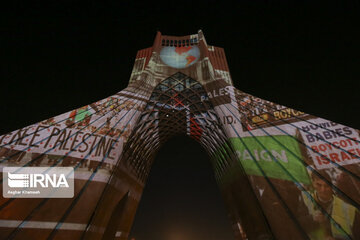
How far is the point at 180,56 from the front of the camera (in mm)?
19406

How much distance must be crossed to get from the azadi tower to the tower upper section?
27 cm

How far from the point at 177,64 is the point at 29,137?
578 inches

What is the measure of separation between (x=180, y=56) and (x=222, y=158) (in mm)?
12936

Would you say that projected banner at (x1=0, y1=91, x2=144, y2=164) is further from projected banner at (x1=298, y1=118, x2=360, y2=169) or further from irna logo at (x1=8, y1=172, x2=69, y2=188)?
projected banner at (x1=298, y1=118, x2=360, y2=169)

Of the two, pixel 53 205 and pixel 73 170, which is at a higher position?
pixel 73 170

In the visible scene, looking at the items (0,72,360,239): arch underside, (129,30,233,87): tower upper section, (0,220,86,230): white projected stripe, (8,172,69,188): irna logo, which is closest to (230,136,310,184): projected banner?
(0,72,360,239): arch underside

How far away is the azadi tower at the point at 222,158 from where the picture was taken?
790 centimetres

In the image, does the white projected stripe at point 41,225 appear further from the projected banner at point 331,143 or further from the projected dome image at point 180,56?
the projected dome image at point 180,56

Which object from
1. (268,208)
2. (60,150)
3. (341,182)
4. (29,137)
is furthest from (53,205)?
(341,182)

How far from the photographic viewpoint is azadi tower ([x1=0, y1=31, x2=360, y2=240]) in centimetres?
790

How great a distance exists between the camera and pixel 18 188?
830cm

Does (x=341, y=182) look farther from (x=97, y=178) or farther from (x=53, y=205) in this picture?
(x=53, y=205)

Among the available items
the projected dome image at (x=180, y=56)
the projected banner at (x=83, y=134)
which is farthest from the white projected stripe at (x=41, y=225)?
the projected dome image at (x=180, y=56)

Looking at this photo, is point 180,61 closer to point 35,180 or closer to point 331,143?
point 331,143
